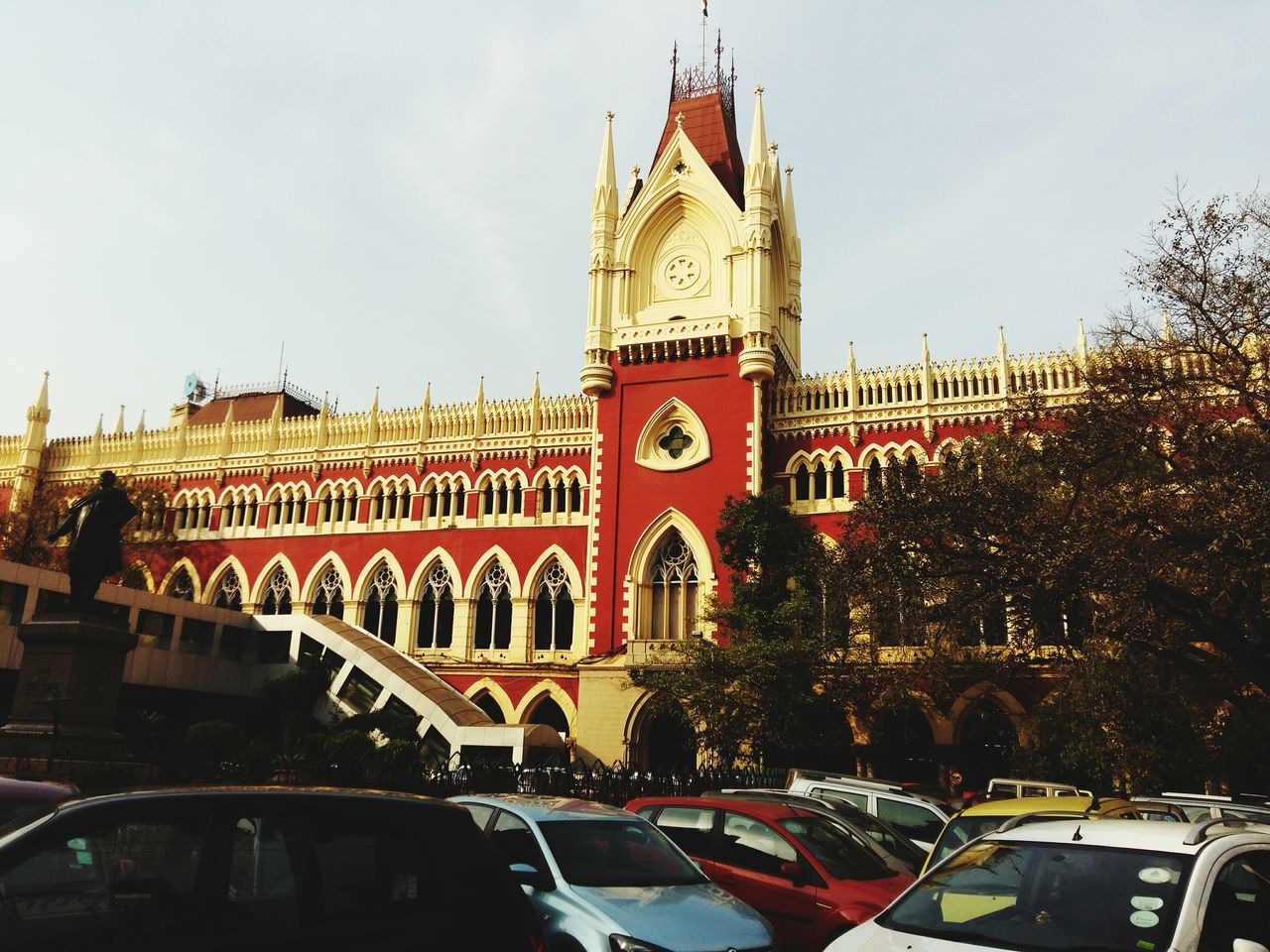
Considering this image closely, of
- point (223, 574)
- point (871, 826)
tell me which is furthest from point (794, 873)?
point (223, 574)

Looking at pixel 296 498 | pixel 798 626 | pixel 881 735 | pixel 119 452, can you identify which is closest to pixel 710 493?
pixel 798 626

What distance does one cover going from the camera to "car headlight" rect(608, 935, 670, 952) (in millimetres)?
6359

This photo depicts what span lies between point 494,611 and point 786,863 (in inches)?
959

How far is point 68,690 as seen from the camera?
46.7 feet

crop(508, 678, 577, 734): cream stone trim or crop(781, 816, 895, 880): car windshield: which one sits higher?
crop(508, 678, 577, 734): cream stone trim

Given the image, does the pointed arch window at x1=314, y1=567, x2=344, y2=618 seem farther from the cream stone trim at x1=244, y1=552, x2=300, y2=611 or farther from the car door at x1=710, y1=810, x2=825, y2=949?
the car door at x1=710, y1=810, x2=825, y2=949

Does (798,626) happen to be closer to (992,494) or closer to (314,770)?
(992,494)

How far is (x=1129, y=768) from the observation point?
20516 mm

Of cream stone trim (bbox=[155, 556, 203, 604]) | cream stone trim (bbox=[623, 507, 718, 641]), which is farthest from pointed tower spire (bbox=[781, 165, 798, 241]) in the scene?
cream stone trim (bbox=[155, 556, 203, 604])

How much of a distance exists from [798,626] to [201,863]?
21.4 meters

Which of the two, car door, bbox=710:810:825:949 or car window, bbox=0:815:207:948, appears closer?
car window, bbox=0:815:207:948

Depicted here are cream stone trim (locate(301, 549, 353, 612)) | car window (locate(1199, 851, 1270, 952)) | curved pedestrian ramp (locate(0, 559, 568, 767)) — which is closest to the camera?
car window (locate(1199, 851, 1270, 952))

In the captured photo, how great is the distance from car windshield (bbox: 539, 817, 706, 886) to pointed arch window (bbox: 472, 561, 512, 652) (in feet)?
81.2

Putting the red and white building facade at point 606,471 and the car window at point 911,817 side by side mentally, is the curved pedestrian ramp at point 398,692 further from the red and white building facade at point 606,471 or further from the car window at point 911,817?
the car window at point 911,817
